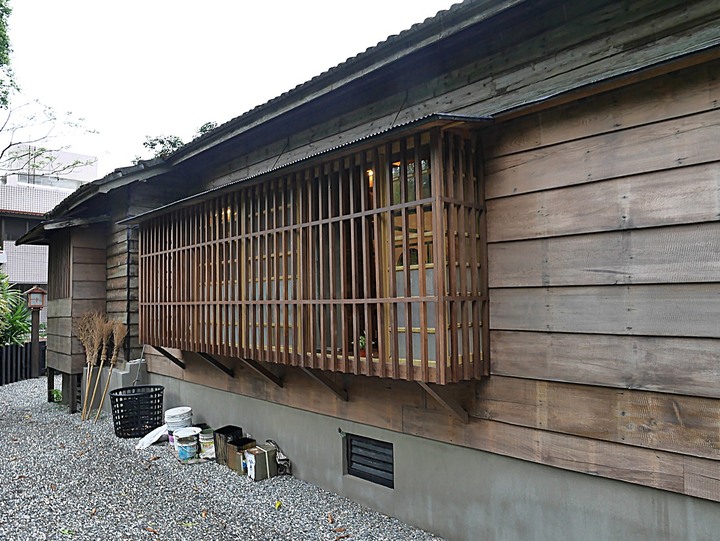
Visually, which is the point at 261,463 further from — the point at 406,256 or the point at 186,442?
the point at 406,256

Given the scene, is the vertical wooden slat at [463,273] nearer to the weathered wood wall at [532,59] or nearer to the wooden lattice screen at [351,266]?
the wooden lattice screen at [351,266]

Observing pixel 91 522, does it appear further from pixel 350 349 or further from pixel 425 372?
pixel 425 372

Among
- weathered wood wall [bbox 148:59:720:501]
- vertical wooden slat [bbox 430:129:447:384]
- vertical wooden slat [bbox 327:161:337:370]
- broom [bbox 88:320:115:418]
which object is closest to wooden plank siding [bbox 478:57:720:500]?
weathered wood wall [bbox 148:59:720:501]

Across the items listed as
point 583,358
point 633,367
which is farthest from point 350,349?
point 633,367

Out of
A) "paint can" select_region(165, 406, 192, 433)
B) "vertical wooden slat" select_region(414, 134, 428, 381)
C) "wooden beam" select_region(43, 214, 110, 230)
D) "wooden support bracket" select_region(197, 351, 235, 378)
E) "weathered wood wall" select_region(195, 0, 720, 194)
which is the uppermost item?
"weathered wood wall" select_region(195, 0, 720, 194)

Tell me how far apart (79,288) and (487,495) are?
6740 mm

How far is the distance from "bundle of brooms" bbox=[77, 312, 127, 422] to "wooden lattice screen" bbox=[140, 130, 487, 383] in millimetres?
2118

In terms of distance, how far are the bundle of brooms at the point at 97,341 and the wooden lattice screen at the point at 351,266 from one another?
6.95 ft

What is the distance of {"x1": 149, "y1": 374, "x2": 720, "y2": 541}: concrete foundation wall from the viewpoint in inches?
98.6

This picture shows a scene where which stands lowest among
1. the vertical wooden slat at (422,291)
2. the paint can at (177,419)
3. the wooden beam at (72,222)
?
the paint can at (177,419)

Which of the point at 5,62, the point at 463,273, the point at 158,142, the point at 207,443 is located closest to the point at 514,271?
the point at 463,273

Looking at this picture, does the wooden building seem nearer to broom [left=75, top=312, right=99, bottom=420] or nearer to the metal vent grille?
the metal vent grille

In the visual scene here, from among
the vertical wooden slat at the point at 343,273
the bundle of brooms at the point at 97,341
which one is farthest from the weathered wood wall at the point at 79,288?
the vertical wooden slat at the point at 343,273

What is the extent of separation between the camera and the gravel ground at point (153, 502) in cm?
361
